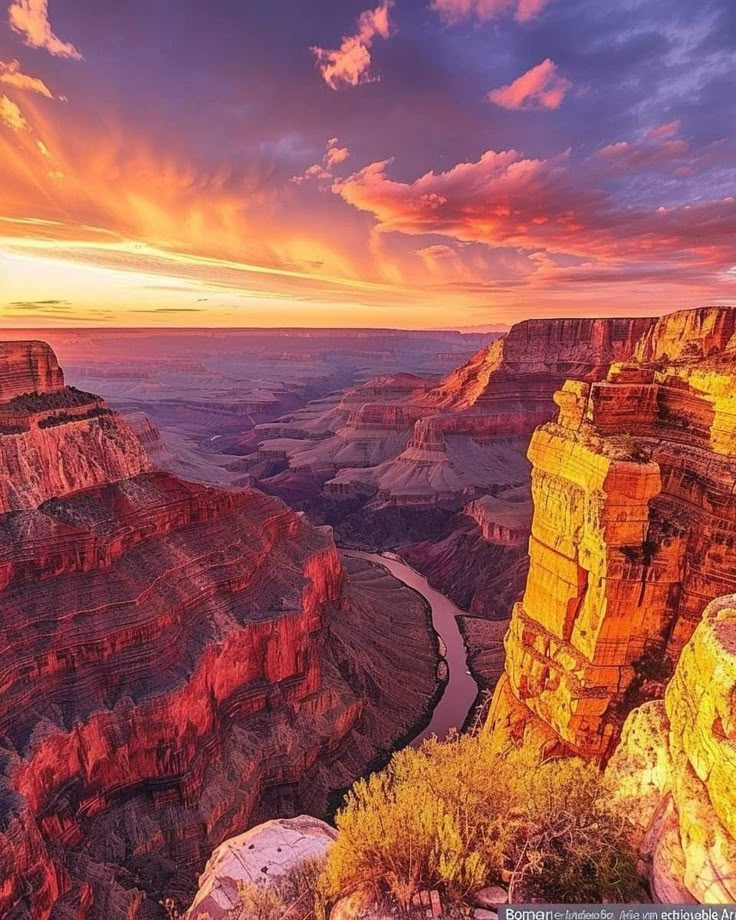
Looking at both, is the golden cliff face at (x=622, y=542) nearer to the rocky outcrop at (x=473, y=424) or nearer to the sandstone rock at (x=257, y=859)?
the sandstone rock at (x=257, y=859)

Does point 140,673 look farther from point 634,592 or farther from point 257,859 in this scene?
point 634,592

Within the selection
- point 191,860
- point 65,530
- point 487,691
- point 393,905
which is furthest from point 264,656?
point 393,905

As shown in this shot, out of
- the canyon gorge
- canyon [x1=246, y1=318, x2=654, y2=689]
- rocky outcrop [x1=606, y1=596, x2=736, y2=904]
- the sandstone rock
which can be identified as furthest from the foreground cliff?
rocky outcrop [x1=606, y1=596, x2=736, y2=904]

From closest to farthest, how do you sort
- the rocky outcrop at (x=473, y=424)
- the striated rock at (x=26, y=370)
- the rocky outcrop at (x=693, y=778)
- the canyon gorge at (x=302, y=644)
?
the rocky outcrop at (x=693, y=778), the canyon gorge at (x=302, y=644), the striated rock at (x=26, y=370), the rocky outcrop at (x=473, y=424)

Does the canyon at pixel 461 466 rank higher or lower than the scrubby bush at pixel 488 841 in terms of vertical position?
lower

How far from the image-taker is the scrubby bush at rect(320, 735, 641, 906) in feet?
25.5

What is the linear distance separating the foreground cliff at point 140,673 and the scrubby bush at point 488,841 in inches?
490

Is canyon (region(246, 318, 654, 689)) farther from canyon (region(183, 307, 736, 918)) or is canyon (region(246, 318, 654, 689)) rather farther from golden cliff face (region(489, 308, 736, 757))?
golden cliff face (region(489, 308, 736, 757))

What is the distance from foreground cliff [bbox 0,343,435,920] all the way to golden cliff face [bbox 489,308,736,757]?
43.1 ft

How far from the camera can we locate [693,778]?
7562 millimetres

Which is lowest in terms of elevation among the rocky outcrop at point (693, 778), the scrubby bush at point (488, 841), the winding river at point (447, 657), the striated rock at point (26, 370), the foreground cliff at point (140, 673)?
the winding river at point (447, 657)

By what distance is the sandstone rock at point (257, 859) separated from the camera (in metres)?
10.9

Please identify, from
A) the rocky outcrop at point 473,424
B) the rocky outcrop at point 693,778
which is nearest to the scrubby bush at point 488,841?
the rocky outcrop at point 693,778

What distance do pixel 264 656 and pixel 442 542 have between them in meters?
33.0
